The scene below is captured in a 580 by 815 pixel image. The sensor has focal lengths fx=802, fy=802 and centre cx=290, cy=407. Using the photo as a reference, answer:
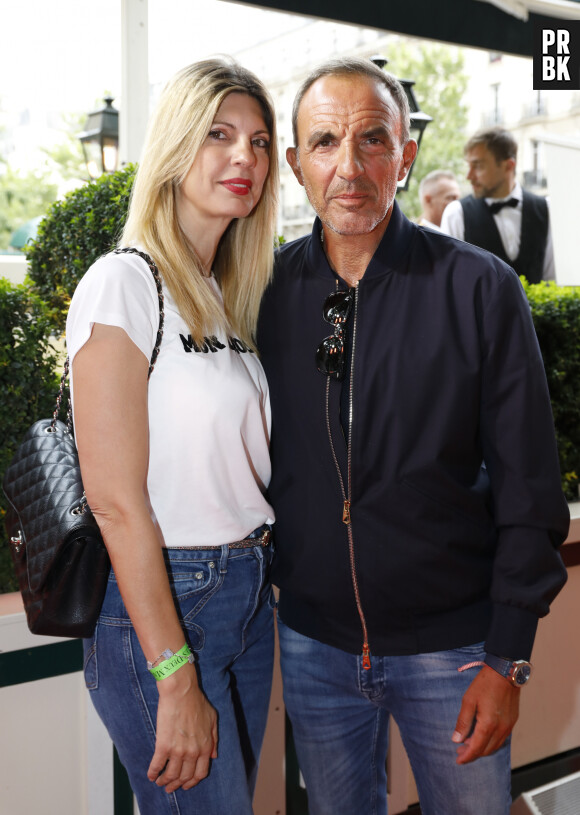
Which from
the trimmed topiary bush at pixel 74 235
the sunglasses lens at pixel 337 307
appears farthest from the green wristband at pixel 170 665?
the trimmed topiary bush at pixel 74 235

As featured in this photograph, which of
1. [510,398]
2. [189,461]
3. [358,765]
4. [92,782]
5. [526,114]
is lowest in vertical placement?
[92,782]

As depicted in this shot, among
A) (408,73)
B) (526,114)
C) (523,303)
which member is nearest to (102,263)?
(523,303)

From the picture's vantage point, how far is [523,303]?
157 centimetres

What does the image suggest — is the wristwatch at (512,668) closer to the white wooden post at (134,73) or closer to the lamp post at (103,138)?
the white wooden post at (134,73)

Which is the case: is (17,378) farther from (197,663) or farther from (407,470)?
(407,470)

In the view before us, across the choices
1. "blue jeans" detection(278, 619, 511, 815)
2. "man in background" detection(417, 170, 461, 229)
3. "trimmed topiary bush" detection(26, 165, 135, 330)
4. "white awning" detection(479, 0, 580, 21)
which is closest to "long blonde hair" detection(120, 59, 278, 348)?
"blue jeans" detection(278, 619, 511, 815)

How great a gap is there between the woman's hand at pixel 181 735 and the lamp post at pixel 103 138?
731 centimetres

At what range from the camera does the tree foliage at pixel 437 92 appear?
33.5 m

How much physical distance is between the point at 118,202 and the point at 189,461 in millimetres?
1448

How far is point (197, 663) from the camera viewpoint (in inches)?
58.9

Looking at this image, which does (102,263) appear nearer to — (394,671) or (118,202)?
(394,671)
